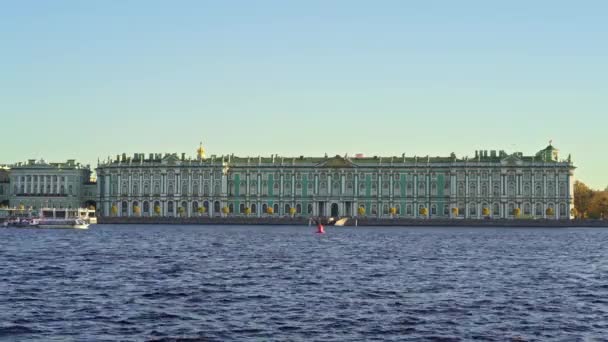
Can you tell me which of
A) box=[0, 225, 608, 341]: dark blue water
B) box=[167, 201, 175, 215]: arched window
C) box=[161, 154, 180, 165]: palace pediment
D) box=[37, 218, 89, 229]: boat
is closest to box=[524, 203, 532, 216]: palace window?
box=[167, 201, 175, 215]: arched window

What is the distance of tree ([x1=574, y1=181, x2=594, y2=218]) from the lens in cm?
13700

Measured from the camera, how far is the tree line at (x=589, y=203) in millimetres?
129750

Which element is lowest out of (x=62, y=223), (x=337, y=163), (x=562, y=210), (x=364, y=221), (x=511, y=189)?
(x=62, y=223)

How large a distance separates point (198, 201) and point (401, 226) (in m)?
27.0

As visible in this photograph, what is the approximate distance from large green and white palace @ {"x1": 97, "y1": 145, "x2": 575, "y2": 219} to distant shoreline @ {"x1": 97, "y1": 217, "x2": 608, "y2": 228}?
4.06 m

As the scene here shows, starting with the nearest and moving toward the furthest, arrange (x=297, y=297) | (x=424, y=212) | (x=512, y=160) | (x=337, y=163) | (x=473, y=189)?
1. (x=297, y=297)
2. (x=512, y=160)
3. (x=473, y=189)
4. (x=424, y=212)
5. (x=337, y=163)

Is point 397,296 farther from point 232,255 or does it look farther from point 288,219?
point 288,219

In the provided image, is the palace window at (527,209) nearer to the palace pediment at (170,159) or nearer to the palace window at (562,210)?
the palace window at (562,210)

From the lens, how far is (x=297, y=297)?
30203mm

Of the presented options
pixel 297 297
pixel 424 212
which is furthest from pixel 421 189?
pixel 297 297

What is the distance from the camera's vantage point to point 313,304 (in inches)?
1123

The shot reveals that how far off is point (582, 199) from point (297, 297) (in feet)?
381

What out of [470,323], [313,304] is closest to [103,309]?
[313,304]

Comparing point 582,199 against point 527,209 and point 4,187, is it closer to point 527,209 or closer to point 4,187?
point 527,209
